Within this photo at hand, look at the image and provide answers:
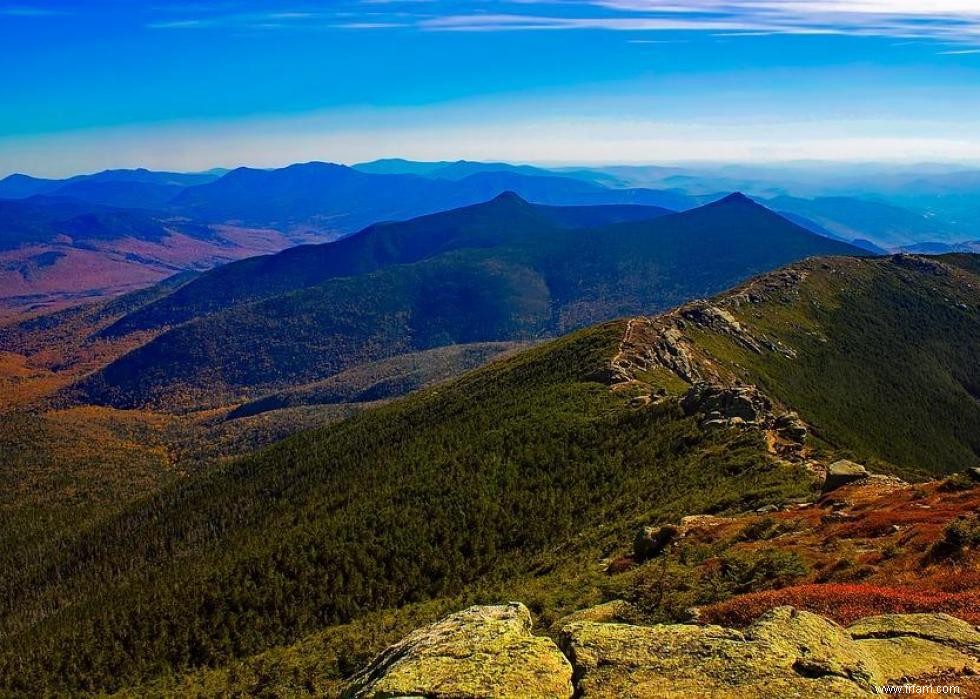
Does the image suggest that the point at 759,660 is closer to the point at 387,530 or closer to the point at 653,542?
the point at 653,542

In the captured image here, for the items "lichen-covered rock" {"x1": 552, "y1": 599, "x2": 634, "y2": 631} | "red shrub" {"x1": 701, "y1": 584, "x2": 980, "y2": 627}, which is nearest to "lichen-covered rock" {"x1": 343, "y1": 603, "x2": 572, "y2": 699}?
"red shrub" {"x1": 701, "y1": 584, "x2": 980, "y2": 627}

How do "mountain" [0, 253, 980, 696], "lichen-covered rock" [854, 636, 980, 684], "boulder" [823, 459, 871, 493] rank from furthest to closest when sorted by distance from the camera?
"boulder" [823, 459, 871, 493], "mountain" [0, 253, 980, 696], "lichen-covered rock" [854, 636, 980, 684]

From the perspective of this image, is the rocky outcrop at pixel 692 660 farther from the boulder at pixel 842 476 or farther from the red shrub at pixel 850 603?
the boulder at pixel 842 476

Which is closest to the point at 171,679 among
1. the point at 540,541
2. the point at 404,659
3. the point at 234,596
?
the point at 234,596

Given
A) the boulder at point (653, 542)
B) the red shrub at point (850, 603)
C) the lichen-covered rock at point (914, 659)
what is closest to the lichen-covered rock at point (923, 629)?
the lichen-covered rock at point (914, 659)

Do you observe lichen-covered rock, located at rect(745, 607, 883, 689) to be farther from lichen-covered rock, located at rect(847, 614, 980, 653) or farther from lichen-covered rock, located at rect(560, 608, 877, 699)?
lichen-covered rock, located at rect(847, 614, 980, 653)

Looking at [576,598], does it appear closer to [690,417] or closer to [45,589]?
[690,417]

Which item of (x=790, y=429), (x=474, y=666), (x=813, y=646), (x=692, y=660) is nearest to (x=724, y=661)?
(x=692, y=660)
